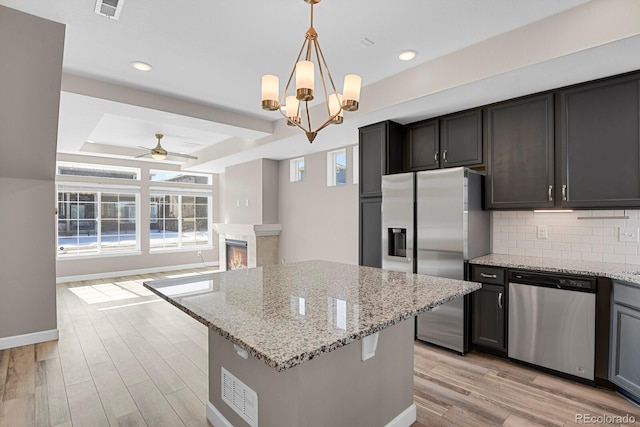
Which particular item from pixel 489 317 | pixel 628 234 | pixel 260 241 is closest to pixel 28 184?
pixel 260 241

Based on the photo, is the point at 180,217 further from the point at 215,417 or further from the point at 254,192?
the point at 215,417

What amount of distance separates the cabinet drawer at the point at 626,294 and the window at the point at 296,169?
15.5ft

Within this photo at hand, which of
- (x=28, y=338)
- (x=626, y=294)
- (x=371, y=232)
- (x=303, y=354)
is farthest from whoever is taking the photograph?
(x=371, y=232)

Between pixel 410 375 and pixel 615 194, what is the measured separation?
6.84ft

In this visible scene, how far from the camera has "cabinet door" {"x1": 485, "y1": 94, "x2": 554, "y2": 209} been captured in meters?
2.86

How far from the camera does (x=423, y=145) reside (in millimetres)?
3736

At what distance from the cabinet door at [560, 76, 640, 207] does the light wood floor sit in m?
1.49

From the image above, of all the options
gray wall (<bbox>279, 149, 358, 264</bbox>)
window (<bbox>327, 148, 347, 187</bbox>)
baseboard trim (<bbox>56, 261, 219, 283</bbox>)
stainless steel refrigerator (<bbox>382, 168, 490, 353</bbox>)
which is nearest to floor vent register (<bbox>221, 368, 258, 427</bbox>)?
stainless steel refrigerator (<bbox>382, 168, 490, 353</bbox>)

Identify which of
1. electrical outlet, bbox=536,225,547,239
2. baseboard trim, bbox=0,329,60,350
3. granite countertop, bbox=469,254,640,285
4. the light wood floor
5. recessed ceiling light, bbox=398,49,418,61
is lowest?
the light wood floor

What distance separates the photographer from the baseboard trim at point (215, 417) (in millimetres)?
1967

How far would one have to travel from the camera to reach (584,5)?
2117mm

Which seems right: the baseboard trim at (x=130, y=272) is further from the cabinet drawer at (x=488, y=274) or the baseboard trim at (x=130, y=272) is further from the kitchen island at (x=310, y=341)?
the cabinet drawer at (x=488, y=274)

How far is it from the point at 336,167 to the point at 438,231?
8.38ft

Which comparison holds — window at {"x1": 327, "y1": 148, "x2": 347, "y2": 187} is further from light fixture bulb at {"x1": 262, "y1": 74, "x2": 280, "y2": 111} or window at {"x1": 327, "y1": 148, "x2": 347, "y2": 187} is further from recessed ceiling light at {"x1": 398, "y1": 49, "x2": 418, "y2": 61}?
light fixture bulb at {"x1": 262, "y1": 74, "x2": 280, "y2": 111}
